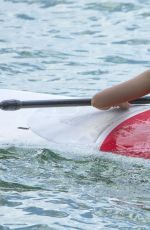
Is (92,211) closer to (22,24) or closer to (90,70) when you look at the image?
(90,70)

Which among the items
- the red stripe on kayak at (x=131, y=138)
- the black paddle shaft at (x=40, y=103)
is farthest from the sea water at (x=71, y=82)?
the black paddle shaft at (x=40, y=103)

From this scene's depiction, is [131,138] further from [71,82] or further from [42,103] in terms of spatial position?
[71,82]

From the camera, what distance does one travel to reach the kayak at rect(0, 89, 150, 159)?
4.32 metres

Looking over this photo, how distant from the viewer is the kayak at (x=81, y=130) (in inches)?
170

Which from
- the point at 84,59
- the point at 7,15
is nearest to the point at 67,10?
the point at 7,15

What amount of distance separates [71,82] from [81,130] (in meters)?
2.22

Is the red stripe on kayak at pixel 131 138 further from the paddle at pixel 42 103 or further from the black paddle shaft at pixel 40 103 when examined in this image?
the black paddle shaft at pixel 40 103

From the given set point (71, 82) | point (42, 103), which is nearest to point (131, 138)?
point (42, 103)

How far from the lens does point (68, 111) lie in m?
4.71

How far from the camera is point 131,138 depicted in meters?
4.32

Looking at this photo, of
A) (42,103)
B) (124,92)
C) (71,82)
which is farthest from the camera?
(71,82)

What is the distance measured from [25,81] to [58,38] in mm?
1304

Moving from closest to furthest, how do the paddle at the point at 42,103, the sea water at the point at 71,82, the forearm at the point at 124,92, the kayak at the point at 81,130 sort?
the sea water at the point at 71,82
the forearm at the point at 124,92
the kayak at the point at 81,130
the paddle at the point at 42,103

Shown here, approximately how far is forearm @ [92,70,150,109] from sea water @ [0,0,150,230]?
0.28m
